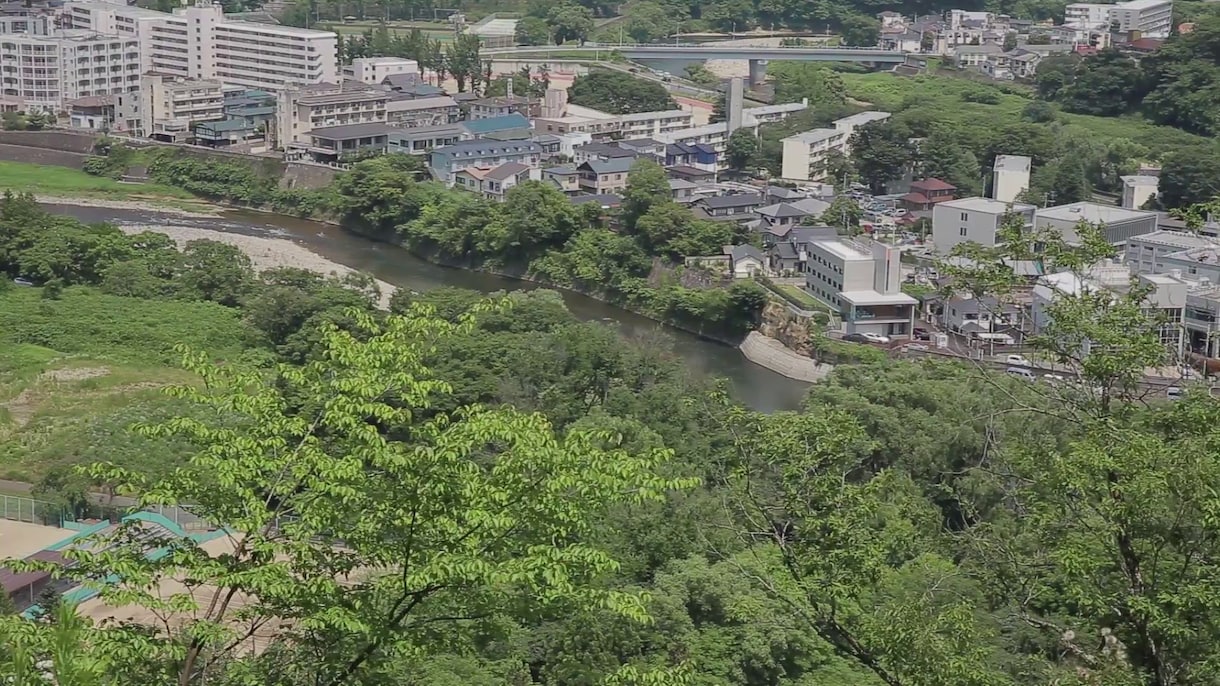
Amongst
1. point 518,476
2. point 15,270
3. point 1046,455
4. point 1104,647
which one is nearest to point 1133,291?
point 1046,455

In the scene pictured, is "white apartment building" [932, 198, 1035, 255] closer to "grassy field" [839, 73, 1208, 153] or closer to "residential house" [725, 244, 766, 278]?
"residential house" [725, 244, 766, 278]

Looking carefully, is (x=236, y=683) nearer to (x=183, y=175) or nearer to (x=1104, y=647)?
(x=1104, y=647)

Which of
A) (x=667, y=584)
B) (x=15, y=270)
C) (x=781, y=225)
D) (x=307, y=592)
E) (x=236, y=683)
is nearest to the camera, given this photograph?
(x=307, y=592)

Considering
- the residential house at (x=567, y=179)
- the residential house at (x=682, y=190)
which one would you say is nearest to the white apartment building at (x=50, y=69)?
the residential house at (x=567, y=179)

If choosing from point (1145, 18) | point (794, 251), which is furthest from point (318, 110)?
point (1145, 18)

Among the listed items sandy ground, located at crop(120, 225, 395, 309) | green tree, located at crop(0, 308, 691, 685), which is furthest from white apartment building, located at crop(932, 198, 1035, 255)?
green tree, located at crop(0, 308, 691, 685)

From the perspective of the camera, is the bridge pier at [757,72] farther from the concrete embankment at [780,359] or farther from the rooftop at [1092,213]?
the concrete embankment at [780,359]

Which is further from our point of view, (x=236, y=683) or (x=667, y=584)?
(x=667, y=584)

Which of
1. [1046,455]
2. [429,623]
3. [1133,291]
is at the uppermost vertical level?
[1133,291]
